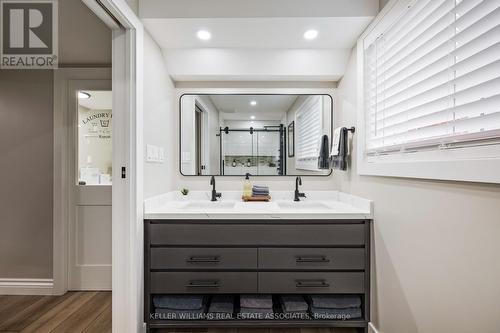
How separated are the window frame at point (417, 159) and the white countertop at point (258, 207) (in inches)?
11.9

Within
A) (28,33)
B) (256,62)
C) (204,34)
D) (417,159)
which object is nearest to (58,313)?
(28,33)

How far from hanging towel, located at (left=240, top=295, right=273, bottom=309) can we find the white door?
4.77 feet

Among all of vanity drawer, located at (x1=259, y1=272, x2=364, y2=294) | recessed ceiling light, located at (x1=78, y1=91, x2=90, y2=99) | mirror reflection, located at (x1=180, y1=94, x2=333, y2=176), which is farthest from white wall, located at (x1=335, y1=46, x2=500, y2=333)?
recessed ceiling light, located at (x1=78, y1=91, x2=90, y2=99)

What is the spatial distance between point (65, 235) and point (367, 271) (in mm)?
2569

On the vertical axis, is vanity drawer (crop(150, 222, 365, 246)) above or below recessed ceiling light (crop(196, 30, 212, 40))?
below

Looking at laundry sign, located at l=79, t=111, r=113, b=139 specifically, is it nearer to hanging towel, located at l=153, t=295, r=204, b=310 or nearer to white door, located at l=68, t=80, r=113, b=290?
white door, located at l=68, t=80, r=113, b=290

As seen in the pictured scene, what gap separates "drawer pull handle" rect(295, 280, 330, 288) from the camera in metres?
1.63

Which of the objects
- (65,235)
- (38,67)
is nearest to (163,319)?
(65,235)

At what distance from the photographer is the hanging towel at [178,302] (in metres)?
1.67

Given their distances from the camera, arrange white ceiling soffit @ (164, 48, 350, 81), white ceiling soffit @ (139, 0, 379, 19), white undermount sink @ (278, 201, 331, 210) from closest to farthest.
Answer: white ceiling soffit @ (139, 0, 379, 19) < white ceiling soffit @ (164, 48, 350, 81) < white undermount sink @ (278, 201, 331, 210)

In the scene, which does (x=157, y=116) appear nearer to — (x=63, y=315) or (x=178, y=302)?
(x=178, y=302)

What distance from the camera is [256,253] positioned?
164cm

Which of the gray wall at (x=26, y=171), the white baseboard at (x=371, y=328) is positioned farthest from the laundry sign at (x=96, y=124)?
the white baseboard at (x=371, y=328)

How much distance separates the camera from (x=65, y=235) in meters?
2.32
